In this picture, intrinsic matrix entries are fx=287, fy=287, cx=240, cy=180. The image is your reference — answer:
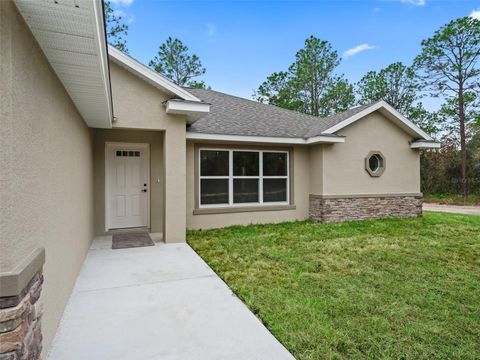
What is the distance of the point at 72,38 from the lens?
252 centimetres

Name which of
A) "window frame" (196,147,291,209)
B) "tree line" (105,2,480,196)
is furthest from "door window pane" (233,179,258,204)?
"tree line" (105,2,480,196)

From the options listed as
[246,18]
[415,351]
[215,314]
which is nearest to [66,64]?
[215,314]

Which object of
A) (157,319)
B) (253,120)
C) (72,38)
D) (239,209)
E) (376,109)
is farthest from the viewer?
(253,120)

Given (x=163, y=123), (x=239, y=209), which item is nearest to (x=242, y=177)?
(x=239, y=209)

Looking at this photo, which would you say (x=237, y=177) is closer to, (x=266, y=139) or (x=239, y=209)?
(x=239, y=209)

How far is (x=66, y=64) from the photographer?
3010 millimetres

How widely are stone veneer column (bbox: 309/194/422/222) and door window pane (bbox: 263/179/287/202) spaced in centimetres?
104

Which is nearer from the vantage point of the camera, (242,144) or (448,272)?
(448,272)

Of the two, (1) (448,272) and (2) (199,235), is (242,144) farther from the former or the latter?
(1) (448,272)

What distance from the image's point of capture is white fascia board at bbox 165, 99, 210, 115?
6645mm

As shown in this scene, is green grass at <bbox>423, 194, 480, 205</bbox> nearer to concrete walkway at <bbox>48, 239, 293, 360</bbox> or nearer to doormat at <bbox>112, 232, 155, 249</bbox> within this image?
doormat at <bbox>112, 232, 155, 249</bbox>

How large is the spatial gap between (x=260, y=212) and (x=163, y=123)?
4.35 meters

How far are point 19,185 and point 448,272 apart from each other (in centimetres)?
618

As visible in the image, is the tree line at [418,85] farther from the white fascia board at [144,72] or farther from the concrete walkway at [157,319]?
the concrete walkway at [157,319]
